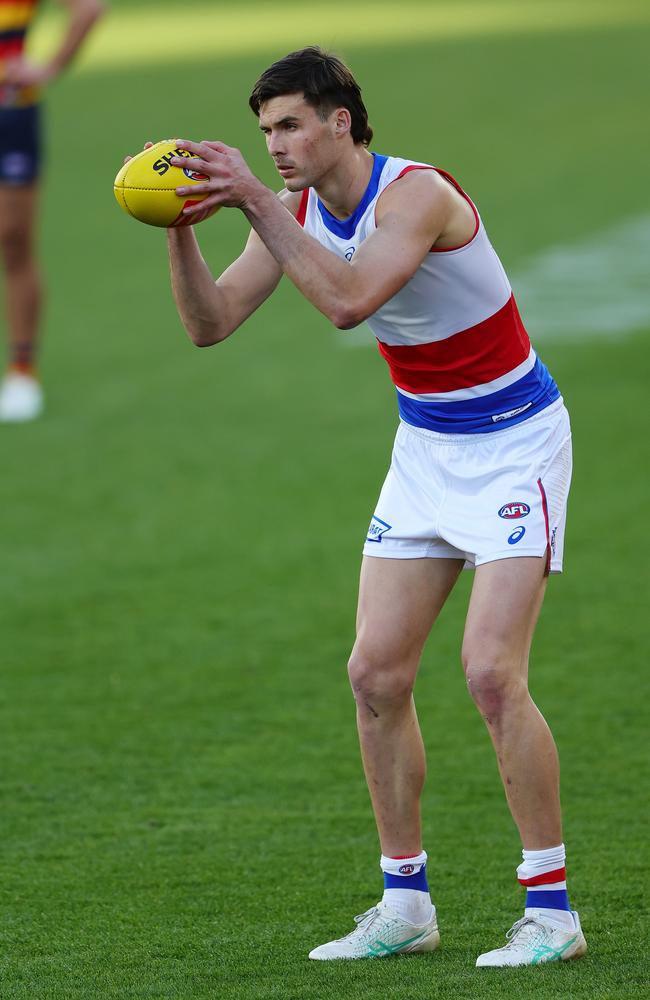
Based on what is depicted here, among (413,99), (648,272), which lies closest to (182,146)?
(648,272)

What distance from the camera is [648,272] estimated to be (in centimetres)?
1333

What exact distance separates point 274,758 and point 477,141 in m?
14.6

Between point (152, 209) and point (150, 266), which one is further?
point (150, 266)

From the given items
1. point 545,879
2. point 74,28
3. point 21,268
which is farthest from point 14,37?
point 545,879

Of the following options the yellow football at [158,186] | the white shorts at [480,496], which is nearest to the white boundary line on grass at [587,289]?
the white shorts at [480,496]

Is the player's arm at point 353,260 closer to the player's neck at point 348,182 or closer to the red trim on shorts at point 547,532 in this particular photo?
the player's neck at point 348,182

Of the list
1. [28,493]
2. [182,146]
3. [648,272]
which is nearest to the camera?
[182,146]

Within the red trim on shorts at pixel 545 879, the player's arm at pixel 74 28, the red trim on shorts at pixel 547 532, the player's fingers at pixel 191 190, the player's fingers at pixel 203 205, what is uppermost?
the player's arm at pixel 74 28

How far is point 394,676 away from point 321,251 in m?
1.06

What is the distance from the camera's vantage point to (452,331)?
397 cm

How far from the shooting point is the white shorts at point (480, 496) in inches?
152

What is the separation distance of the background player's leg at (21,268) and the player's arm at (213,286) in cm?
567

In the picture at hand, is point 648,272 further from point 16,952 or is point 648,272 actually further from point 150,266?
point 16,952

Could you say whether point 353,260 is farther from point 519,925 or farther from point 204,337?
point 519,925
